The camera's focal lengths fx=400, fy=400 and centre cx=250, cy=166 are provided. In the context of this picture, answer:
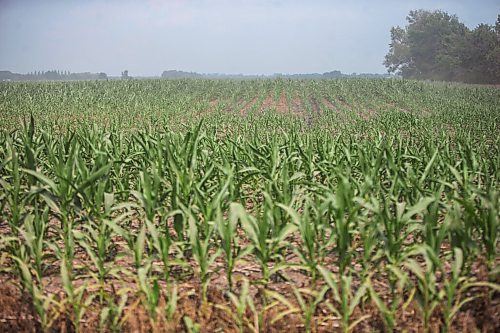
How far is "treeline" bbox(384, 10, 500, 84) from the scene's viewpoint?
5456 centimetres

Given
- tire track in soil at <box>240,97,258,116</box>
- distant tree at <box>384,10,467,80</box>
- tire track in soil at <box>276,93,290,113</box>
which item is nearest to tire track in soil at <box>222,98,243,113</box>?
tire track in soil at <box>240,97,258,116</box>

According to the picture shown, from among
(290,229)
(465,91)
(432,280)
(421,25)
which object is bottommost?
(432,280)

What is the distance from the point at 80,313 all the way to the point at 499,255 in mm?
2927

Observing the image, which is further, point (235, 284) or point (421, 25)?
point (421, 25)

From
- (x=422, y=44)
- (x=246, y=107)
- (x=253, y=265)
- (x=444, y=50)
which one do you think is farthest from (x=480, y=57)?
(x=253, y=265)

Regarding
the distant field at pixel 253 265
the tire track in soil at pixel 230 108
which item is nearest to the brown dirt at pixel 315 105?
the tire track in soil at pixel 230 108

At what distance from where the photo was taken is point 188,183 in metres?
3.25

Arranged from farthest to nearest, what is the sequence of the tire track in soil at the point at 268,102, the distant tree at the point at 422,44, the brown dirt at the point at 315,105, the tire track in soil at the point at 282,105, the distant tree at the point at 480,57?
the distant tree at the point at 422,44
the distant tree at the point at 480,57
the tire track in soil at the point at 268,102
the tire track in soil at the point at 282,105
the brown dirt at the point at 315,105

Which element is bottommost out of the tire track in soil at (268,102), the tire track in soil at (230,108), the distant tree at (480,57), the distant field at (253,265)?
the distant field at (253,265)

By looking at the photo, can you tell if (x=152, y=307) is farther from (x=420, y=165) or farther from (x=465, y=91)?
(x=465, y=91)

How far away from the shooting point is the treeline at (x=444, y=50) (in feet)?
179

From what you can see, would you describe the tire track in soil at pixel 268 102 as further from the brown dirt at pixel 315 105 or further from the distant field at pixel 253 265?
the distant field at pixel 253 265

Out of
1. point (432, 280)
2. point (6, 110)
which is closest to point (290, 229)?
point (432, 280)

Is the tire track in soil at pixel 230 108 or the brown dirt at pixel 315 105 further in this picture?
the tire track in soil at pixel 230 108
